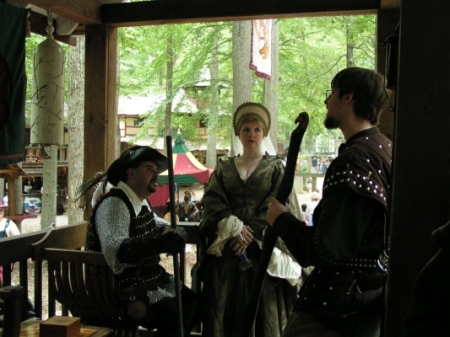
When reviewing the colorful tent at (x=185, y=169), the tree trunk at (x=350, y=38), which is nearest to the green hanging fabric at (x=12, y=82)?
the tree trunk at (x=350, y=38)

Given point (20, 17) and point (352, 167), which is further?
point (20, 17)

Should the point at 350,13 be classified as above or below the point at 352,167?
above

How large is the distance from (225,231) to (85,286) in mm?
905

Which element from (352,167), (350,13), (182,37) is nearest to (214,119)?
(182,37)

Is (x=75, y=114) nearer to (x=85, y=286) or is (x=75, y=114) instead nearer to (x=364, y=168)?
(x=85, y=286)

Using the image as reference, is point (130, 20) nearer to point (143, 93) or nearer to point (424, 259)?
point (424, 259)

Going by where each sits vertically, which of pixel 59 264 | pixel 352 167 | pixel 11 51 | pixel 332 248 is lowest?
pixel 59 264

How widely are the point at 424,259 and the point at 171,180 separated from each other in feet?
5.93

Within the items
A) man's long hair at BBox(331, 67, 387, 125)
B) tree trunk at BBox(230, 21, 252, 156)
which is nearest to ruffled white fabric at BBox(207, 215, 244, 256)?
man's long hair at BBox(331, 67, 387, 125)

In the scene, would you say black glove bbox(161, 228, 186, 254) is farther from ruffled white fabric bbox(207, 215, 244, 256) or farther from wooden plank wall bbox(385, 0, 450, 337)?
wooden plank wall bbox(385, 0, 450, 337)

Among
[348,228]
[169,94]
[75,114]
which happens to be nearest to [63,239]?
[348,228]

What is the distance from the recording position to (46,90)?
13.1 feet

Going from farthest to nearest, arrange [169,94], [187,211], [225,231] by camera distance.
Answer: [169,94] → [187,211] → [225,231]

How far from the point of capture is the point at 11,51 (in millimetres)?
3703
